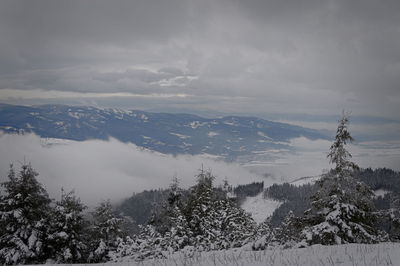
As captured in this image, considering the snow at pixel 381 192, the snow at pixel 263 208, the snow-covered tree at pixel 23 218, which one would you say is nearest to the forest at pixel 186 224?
the snow-covered tree at pixel 23 218

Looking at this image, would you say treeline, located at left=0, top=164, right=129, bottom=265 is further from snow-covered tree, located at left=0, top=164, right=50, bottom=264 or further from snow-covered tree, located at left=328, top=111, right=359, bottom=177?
snow-covered tree, located at left=328, top=111, right=359, bottom=177

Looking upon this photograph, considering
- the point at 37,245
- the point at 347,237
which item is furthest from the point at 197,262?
the point at 37,245

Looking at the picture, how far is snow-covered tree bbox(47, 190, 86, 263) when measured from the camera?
16.8 m

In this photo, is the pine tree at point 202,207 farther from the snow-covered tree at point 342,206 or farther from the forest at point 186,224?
the snow-covered tree at point 342,206

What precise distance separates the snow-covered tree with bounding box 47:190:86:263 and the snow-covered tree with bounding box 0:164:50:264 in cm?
61

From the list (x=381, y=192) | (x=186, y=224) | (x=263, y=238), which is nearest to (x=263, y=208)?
(x=381, y=192)

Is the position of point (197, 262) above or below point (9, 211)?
above

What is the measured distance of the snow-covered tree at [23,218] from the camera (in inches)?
640

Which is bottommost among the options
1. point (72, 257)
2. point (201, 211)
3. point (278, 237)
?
point (72, 257)

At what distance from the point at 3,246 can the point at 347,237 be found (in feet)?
65.0

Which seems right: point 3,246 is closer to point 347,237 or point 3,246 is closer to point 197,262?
point 197,262

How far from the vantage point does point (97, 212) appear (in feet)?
69.1

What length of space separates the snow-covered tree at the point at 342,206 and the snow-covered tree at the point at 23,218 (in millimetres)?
15617

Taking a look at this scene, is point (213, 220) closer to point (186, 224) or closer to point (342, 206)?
point (186, 224)
